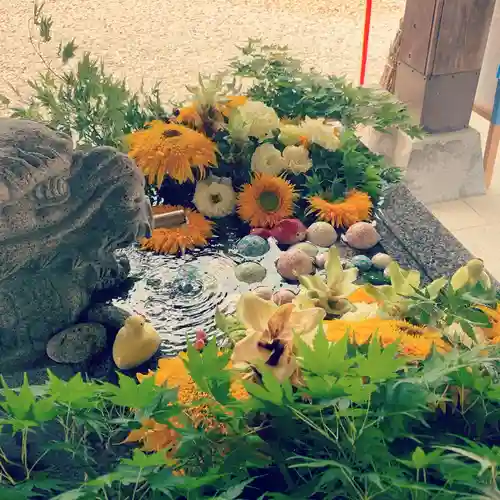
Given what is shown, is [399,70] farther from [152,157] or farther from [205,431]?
[205,431]

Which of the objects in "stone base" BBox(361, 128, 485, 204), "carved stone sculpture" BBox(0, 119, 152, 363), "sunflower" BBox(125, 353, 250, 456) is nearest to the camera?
"sunflower" BBox(125, 353, 250, 456)

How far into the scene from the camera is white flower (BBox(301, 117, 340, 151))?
1694mm

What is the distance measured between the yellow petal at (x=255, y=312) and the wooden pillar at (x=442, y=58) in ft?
6.53

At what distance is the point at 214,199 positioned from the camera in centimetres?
160

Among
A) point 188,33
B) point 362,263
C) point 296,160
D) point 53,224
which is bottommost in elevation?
point 188,33

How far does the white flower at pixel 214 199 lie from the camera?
1592 mm

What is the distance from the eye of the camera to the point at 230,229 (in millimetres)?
1573

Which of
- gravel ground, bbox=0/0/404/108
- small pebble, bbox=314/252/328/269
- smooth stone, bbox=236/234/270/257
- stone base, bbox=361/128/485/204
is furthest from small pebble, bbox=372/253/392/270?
gravel ground, bbox=0/0/404/108

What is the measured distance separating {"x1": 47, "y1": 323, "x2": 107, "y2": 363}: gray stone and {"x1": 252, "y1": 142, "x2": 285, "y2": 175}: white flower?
61 centimetres

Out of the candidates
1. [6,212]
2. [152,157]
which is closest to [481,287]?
[6,212]

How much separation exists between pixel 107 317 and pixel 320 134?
29.6 inches

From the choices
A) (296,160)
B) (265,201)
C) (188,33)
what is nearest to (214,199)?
(265,201)

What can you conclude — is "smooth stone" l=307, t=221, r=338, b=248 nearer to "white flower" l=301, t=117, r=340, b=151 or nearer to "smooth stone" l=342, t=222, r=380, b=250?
"smooth stone" l=342, t=222, r=380, b=250

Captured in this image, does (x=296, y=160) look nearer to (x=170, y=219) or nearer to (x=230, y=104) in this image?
(x=230, y=104)
